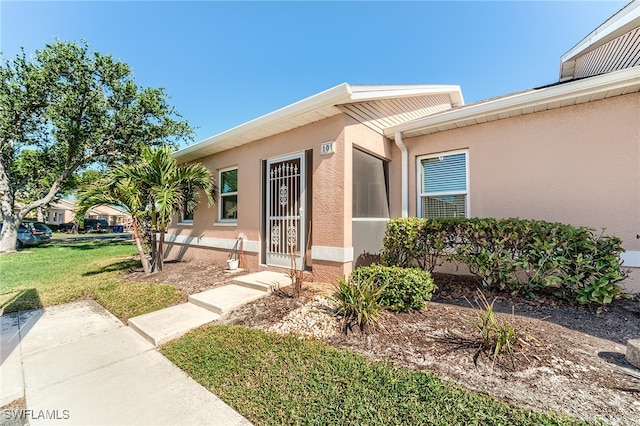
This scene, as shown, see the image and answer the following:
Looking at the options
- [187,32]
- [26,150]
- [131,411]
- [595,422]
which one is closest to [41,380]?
[131,411]

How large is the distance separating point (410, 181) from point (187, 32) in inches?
321

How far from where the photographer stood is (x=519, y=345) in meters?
2.73

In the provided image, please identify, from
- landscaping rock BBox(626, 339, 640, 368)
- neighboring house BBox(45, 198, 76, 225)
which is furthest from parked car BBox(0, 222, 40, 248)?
neighboring house BBox(45, 198, 76, 225)

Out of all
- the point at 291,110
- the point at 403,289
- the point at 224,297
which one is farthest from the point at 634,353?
the point at 291,110

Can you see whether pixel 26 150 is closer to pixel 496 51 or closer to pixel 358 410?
pixel 358 410

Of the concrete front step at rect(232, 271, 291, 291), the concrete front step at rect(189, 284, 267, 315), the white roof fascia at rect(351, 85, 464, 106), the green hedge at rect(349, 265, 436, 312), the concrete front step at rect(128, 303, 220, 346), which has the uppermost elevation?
the white roof fascia at rect(351, 85, 464, 106)

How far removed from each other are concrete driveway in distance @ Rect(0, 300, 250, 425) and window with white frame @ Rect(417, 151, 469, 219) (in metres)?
5.49

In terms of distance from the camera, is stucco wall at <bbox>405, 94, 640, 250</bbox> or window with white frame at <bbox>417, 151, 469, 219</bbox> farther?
window with white frame at <bbox>417, 151, 469, 219</bbox>

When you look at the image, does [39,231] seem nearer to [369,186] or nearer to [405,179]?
[369,186]

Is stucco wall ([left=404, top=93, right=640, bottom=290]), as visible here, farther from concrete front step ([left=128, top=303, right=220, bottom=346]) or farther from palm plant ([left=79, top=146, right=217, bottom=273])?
palm plant ([left=79, top=146, right=217, bottom=273])

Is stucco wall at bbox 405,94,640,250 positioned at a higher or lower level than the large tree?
lower

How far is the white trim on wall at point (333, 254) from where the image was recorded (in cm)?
502

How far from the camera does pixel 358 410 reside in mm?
2074

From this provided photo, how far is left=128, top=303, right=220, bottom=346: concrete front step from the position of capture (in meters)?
3.55
